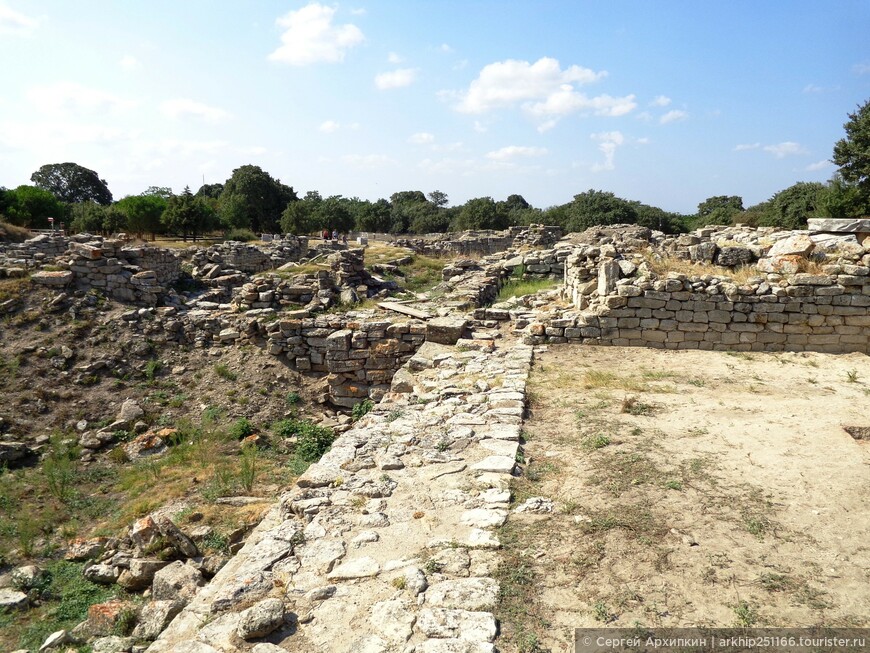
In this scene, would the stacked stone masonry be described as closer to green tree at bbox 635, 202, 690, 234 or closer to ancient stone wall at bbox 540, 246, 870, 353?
ancient stone wall at bbox 540, 246, 870, 353

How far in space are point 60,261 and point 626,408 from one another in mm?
12560

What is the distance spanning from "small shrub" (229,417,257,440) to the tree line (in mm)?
26773

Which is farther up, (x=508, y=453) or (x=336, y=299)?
(x=336, y=299)

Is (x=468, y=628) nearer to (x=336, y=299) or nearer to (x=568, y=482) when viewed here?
(x=568, y=482)

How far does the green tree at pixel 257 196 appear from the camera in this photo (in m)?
47.8

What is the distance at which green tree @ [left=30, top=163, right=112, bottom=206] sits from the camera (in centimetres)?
5941

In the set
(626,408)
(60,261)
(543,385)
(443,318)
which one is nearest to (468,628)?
(626,408)

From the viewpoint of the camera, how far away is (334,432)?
28.1 feet

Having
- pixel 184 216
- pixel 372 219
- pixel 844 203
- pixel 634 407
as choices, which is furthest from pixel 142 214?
pixel 844 203

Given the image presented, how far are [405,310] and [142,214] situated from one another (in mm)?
28026

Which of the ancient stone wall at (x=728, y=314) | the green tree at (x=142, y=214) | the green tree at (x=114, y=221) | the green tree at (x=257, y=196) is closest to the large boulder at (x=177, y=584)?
the ancient stone wall at (x=728, y=314)

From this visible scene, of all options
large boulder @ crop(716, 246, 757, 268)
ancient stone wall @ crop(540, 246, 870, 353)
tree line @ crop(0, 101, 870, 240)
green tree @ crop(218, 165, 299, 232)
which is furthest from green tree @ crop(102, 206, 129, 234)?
large boulder @ crop(716, 246, 757, 268)

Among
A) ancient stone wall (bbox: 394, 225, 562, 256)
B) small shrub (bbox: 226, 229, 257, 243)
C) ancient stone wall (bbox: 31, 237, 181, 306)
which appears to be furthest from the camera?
small shrub (bbox: 226, 229, 257, 243)

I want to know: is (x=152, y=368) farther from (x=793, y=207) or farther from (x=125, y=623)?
(x=793, y=207)
